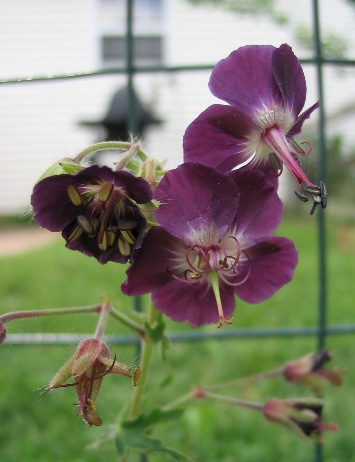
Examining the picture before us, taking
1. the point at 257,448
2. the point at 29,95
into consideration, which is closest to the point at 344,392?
the point at 257,448

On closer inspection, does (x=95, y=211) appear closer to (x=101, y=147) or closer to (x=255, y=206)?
(x=101, y=147)

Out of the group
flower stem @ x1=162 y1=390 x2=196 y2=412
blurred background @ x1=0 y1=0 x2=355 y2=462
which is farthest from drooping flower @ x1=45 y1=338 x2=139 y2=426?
flower stem @ x1=162 y1=390 x2=196 y2=412

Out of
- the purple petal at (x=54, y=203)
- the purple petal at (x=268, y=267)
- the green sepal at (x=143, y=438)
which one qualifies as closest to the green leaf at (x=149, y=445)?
the green sepal at (x=143, y=438)

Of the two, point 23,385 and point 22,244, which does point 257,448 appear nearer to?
point 23,385

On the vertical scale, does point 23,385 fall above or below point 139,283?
below

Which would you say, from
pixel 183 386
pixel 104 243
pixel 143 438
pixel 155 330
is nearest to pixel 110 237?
pixel 104 243

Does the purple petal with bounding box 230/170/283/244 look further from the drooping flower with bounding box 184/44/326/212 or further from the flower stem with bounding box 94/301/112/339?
the flower stem with bounding box 94/301/112/339
